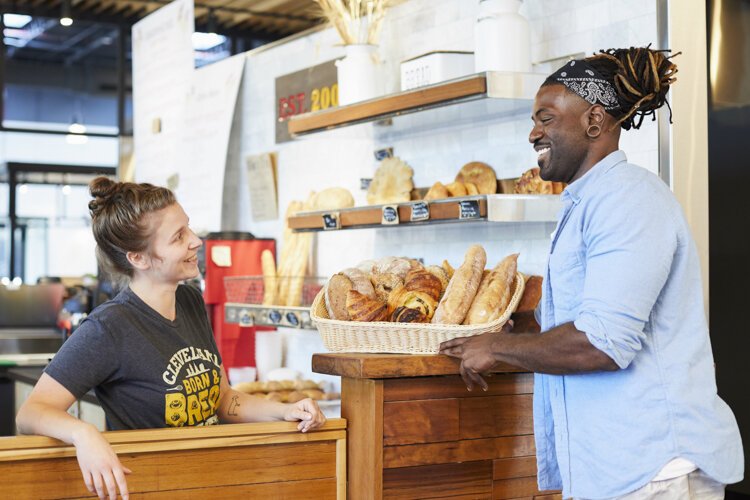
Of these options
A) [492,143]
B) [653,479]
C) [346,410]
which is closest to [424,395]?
[346,410]

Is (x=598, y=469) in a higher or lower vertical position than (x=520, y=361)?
lower

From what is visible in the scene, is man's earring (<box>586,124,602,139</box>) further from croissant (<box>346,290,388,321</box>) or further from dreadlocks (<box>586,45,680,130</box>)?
croissant (<box>346,290,388,321</box>)

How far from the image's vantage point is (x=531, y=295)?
2.91m

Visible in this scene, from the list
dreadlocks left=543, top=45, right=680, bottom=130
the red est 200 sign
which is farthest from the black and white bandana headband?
the red est 200 sign

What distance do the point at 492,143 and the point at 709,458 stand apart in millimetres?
2016

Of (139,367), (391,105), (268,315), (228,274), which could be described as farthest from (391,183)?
(139,367)

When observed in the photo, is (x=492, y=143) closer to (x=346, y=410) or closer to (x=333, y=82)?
(x=333, y=82)

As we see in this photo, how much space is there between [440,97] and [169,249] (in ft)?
4.07

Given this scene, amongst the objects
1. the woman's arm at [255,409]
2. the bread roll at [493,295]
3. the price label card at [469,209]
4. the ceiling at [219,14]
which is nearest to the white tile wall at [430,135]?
the price label card at [469,209]

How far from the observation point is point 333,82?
15.6 feet

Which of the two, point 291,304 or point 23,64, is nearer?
point 291,304

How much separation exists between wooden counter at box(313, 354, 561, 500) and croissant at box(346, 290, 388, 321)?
123 mm

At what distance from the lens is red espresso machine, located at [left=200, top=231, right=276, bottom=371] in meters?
5.20

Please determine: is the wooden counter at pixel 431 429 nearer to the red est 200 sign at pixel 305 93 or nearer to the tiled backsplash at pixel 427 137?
the tiled backsplash at pixel 427 137
